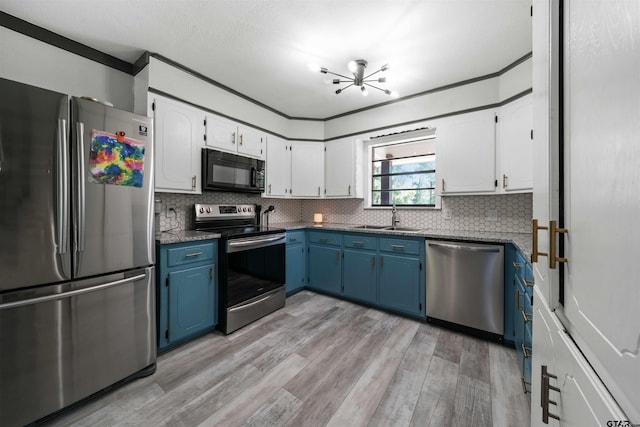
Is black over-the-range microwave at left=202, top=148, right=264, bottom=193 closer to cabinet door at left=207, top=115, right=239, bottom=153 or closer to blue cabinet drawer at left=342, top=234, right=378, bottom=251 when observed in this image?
cabinet door at left=207, top=115, right=239, bottom=153

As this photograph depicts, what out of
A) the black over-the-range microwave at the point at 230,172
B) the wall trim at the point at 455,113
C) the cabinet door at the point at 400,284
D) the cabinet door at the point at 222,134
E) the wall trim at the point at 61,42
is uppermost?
the wall trim at the point at 61,42

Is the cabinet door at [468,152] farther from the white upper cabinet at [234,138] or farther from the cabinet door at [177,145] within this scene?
the cabinet door at [177,145]

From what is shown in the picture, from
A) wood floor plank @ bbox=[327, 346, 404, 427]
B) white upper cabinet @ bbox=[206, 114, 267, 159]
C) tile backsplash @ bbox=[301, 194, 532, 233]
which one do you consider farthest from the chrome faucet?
white upper cabinet @ bbox=[206, 114, 267, 159]

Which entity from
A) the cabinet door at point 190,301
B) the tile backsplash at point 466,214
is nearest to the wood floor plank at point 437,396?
the tile backsplash at point 466,214

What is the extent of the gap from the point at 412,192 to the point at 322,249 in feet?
4.93

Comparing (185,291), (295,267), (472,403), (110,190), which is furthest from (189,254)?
(472,403)

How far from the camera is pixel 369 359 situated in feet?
6.81

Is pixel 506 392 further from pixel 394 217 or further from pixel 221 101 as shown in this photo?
pixel 221 101

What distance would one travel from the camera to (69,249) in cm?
151

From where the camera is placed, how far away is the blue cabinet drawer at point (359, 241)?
9.95ft

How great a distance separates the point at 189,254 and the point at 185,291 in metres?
0.33

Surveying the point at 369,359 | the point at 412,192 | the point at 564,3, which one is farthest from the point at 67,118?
the point at 412,192

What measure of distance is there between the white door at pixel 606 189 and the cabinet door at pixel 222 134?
289cm

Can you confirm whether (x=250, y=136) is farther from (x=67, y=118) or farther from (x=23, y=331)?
(x=23, y=331)
